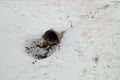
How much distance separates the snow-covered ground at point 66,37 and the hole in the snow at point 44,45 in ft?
0.73

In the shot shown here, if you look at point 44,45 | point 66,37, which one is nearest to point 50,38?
point 44,45

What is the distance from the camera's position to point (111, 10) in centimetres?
1043

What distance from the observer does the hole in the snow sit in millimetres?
8135

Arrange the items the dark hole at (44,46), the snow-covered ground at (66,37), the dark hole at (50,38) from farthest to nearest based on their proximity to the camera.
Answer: the dark hole at (50,38) < the dark hole at (44,46) < the snow-covered ground at (66,37)

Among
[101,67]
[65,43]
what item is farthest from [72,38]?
[101,67]

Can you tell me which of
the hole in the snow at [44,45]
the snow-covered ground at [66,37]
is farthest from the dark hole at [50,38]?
the snow-covered ground at [66,37]

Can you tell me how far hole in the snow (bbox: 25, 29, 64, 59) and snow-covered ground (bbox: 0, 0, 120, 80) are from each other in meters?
0.22

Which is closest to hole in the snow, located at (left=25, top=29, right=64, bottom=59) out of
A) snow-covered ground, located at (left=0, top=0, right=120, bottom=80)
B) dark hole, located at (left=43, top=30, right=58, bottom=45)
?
dark hole, located at (left=43, top=30, right=58, bottom=45)

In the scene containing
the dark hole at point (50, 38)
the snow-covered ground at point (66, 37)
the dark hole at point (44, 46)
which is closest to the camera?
the snow-covered ground at point (66, 37)

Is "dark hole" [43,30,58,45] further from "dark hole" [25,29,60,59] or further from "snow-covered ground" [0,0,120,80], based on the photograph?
"snow-covered ground" [0,0,120,80]

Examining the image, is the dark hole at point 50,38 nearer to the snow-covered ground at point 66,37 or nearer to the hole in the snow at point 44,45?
the hole in the snow at point 44,45

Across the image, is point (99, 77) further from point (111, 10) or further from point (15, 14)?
point (15, 14)

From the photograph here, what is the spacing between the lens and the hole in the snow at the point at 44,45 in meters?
8.14

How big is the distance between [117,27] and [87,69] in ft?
9.56
